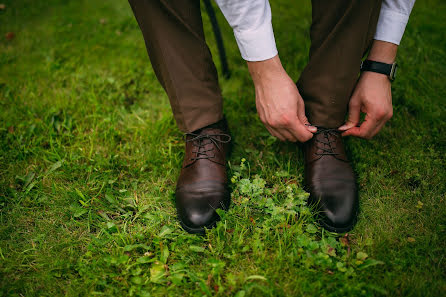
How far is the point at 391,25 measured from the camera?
Answer: 1.40m

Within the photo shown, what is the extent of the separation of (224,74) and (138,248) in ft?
5.01

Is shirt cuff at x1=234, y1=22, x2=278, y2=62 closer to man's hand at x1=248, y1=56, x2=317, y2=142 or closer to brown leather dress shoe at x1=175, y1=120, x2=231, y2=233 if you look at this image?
man's hand at x1=248, y1=56, x2=317, y2=142

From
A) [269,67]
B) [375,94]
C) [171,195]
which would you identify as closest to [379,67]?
[375,94]

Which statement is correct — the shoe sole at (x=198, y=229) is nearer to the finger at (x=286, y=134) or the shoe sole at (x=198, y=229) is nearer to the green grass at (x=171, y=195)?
the green grass at (x=171, y=195)

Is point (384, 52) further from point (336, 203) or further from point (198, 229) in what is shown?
point (198, 229)

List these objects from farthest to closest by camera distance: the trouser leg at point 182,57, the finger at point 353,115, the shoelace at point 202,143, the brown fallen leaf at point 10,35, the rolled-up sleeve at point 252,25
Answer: the brown fallen leaf at point 10,35 → the shoelace at point 202,143 → the finger at point 353,115 → the trouser leg at point 182,57 → the rolled-up sleeve at point 252,25

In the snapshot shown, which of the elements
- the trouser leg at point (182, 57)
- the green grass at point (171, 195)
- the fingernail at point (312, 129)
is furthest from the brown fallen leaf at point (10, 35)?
the fingernail at point (312, 129)

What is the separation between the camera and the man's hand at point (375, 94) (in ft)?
4.61

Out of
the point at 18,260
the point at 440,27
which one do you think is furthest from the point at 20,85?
the point at 440,27

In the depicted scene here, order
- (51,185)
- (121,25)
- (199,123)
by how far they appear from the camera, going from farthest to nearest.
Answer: (121,25) → (51,185) → (199,123)

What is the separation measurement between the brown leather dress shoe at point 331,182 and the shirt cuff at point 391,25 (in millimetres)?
503

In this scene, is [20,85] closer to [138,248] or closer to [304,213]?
[138,248]

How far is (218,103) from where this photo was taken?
5.23ft

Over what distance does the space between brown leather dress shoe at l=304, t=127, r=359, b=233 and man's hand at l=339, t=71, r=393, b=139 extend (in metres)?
0.16
